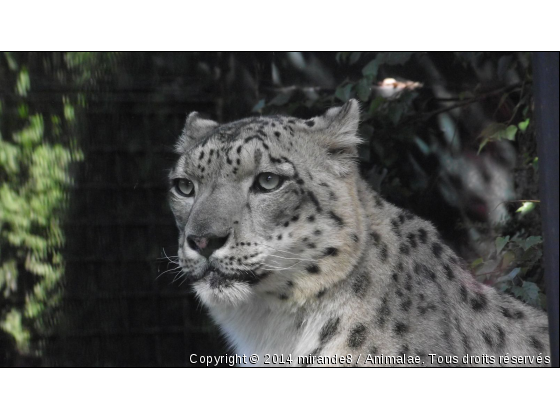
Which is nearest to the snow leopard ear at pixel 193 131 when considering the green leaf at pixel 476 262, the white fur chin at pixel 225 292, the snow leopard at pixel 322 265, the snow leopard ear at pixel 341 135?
the snow leopard at pixel 322 265

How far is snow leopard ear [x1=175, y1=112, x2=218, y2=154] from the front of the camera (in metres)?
4.41

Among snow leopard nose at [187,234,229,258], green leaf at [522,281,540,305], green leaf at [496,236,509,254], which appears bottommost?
green leaf at [522,281,540,305]

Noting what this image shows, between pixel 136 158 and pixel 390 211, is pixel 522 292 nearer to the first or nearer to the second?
pixel 390 211

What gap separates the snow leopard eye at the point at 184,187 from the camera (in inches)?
161

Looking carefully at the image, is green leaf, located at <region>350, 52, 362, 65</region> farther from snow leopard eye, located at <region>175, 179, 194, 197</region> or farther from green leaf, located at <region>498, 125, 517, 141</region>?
snow leopard eye, located at <region>175, 179, 194, 197</region>

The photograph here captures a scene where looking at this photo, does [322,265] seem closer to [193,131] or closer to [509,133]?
[193,131]

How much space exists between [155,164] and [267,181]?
1.42m

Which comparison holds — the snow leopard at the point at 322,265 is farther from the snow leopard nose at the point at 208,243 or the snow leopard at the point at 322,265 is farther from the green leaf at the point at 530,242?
the green leaf at the point at 530,242

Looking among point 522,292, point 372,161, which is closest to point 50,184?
point 372,161

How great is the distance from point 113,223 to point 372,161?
183cm

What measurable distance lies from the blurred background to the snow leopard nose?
1.20 m

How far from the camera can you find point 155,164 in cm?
507

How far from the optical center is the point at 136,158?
16.6 feet

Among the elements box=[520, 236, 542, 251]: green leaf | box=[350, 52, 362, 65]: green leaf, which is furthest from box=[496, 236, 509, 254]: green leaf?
box=[350, 52, 362, 65]: green leaf
